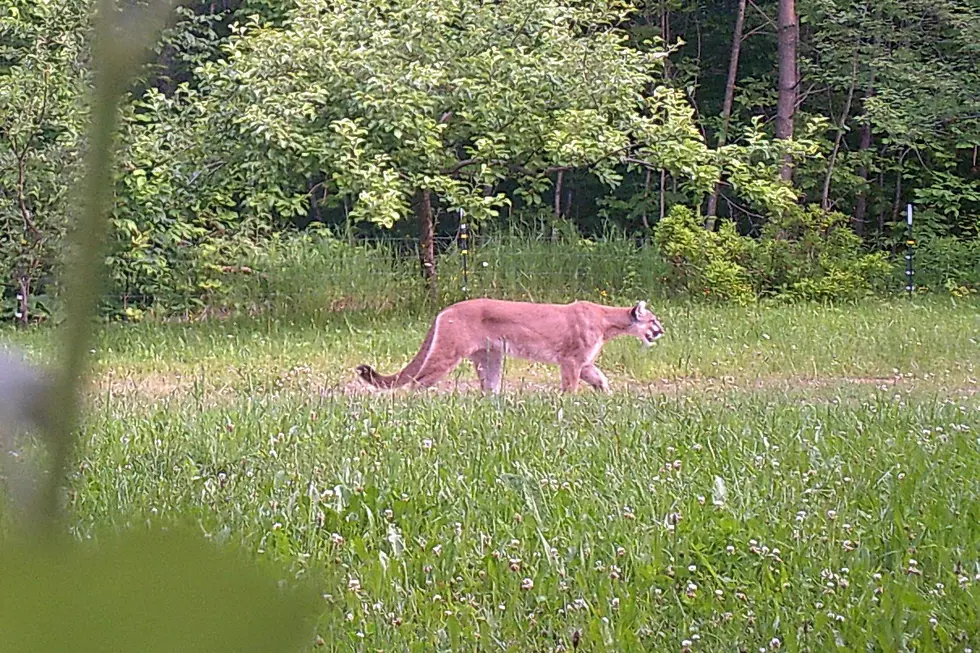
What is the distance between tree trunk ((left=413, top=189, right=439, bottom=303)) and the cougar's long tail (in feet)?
12.2

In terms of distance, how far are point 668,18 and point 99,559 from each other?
1551 centimetres

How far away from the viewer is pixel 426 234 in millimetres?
9984

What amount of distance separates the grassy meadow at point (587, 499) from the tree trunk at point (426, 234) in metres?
3.92

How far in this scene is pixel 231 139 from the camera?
929cm

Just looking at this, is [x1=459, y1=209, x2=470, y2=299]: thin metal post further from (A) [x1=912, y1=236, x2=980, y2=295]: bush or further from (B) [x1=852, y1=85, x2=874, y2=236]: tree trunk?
(B) [x1=852, y1=85, x2=874, y2=236]: tree trunk

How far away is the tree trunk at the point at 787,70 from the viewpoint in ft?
42.2

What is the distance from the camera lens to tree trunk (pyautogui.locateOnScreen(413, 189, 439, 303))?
32.0 ft

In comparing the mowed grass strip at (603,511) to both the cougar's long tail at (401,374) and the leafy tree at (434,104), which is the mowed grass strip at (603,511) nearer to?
the cougar's long tail at (401,374)

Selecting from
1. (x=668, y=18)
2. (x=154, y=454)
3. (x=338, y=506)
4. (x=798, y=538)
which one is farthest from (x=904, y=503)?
(x=668, y=18)

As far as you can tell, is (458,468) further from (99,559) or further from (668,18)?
(668,18)

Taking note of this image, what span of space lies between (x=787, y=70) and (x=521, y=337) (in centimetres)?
826

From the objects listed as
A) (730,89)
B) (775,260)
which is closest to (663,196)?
(730,89)

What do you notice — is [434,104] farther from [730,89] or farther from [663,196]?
[730,89]

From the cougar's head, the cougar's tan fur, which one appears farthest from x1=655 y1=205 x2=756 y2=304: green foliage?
the cougar's tan fur
